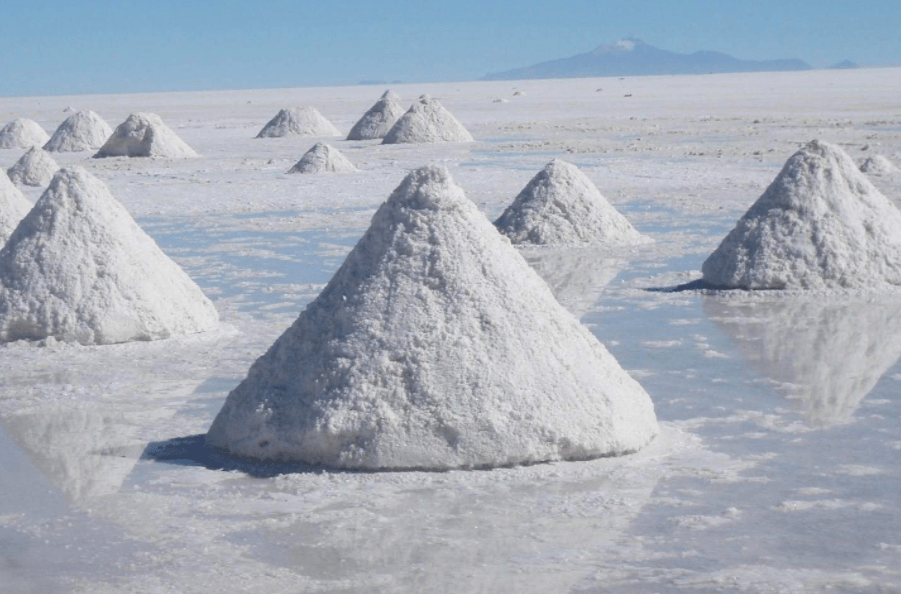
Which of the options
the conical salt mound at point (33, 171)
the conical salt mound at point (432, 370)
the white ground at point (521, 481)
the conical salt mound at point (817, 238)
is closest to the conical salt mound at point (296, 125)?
the conical salt mound at point (33, 171)

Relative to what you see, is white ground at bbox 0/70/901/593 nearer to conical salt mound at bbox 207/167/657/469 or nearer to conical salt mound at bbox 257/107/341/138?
conical salt mound at bbox 207/167/657/469

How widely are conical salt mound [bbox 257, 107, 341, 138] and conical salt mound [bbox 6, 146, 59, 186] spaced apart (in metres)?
12.6

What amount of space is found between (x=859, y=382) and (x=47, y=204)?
472 cm

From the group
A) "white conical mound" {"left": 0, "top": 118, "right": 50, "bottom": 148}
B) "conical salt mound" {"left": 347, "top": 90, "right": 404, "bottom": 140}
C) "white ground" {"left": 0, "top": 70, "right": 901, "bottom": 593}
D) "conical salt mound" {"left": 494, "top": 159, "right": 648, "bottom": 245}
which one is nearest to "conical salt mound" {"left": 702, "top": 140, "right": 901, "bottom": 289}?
"white ground" {"left": 0, "top": 70, "right": 901, "bottom": 593}

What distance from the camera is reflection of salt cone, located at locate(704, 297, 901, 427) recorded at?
21.3ft

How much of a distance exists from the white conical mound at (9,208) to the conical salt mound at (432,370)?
17.6 feet

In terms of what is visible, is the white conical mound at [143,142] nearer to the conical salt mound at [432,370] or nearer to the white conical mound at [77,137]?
the white conical mound at [77,137]

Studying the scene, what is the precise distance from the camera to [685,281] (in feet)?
33.4

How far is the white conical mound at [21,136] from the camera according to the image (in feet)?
100

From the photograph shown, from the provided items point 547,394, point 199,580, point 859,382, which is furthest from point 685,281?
point 199,580

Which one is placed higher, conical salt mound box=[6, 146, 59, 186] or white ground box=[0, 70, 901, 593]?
conical salt mound box=[6, 146, 59, 186]

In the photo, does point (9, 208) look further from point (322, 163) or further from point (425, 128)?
point (425, 128)

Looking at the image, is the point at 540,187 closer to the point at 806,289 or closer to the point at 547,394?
the point at 806,289

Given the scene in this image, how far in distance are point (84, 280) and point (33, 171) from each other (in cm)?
1268
